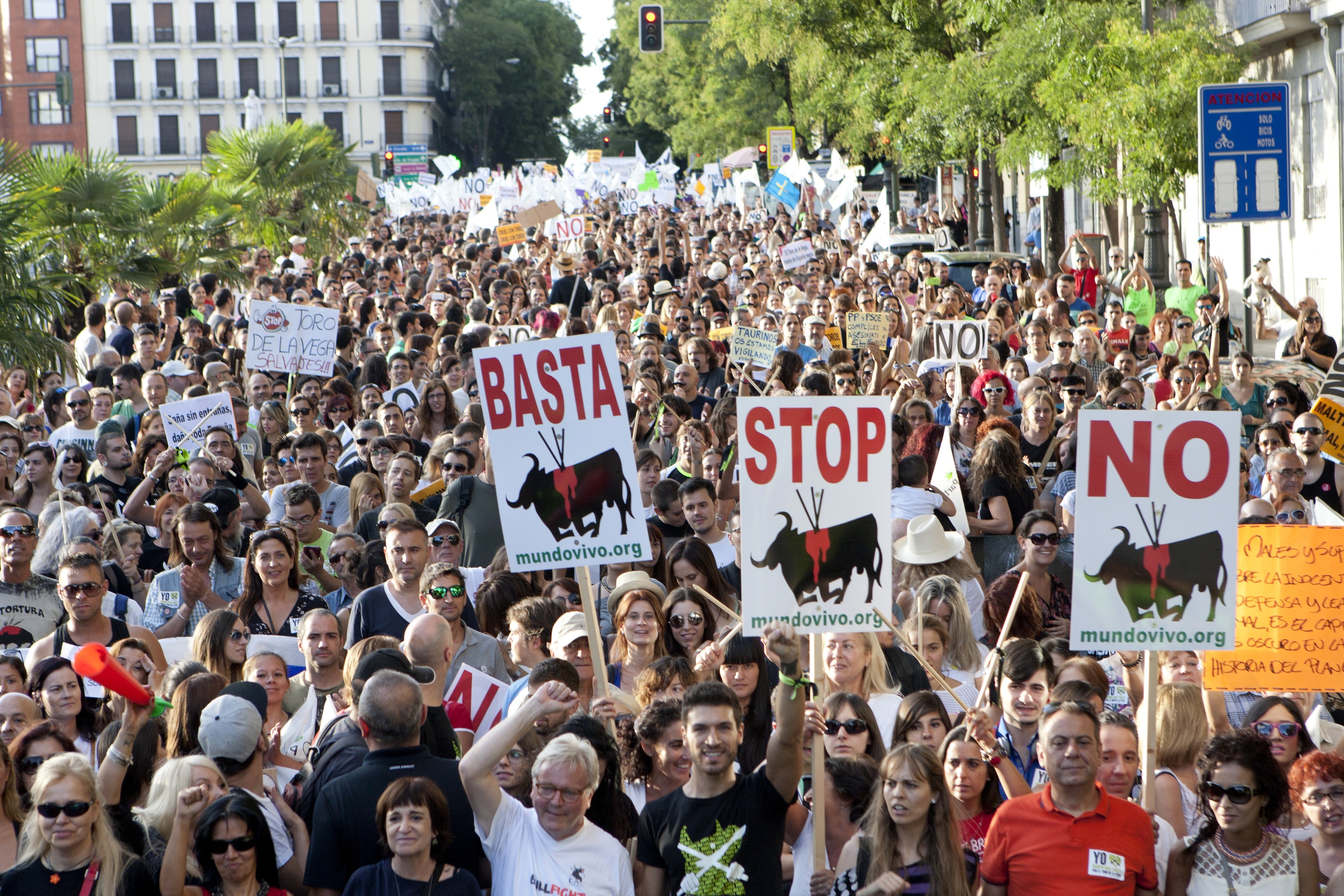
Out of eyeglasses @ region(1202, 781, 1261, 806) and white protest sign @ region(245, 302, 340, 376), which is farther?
white protest sign @ region(245, 302, 340, 376)

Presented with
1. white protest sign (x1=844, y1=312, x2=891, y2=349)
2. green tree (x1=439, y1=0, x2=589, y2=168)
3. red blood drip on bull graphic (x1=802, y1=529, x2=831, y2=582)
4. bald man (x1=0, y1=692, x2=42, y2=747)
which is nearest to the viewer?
red blood drip on bull graphic (x1=802, y1=529, x2=831, y2=582)

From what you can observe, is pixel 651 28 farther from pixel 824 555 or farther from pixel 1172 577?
pixel 1172 577

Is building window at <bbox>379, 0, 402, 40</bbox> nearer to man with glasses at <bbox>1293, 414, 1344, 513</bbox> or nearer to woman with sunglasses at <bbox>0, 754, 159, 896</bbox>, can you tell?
man with glasses at <bbox>1293, 414, 1344, 513</bbox>

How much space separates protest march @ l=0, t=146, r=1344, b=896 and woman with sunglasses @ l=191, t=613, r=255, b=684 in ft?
0.08

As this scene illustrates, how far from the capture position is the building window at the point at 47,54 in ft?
304

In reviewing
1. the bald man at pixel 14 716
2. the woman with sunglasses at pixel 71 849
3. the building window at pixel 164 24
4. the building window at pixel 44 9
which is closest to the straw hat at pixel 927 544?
the bald man at pixel 14 716

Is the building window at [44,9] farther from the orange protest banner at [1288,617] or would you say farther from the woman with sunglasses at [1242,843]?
the woman with sunglasses at [1242,843]

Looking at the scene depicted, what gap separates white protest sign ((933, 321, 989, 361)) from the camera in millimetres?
13453

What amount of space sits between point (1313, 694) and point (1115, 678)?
0.83 metres

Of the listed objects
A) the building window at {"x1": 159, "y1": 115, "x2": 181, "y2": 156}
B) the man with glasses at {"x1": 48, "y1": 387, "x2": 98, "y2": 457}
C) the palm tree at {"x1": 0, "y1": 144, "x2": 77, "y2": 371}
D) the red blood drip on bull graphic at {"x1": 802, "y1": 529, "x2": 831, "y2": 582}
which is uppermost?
the building window at {"x1": 159, "y1": 115, "x2": 181, "y2": 156}

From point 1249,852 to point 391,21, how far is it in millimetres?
105345

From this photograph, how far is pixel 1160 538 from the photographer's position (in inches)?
226

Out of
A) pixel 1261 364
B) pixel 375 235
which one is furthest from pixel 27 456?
pixel 375 235

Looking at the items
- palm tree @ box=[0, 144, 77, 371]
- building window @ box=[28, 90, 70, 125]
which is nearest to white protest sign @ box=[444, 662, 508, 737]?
palm tree @ box=[0, 144, 77, 371]
